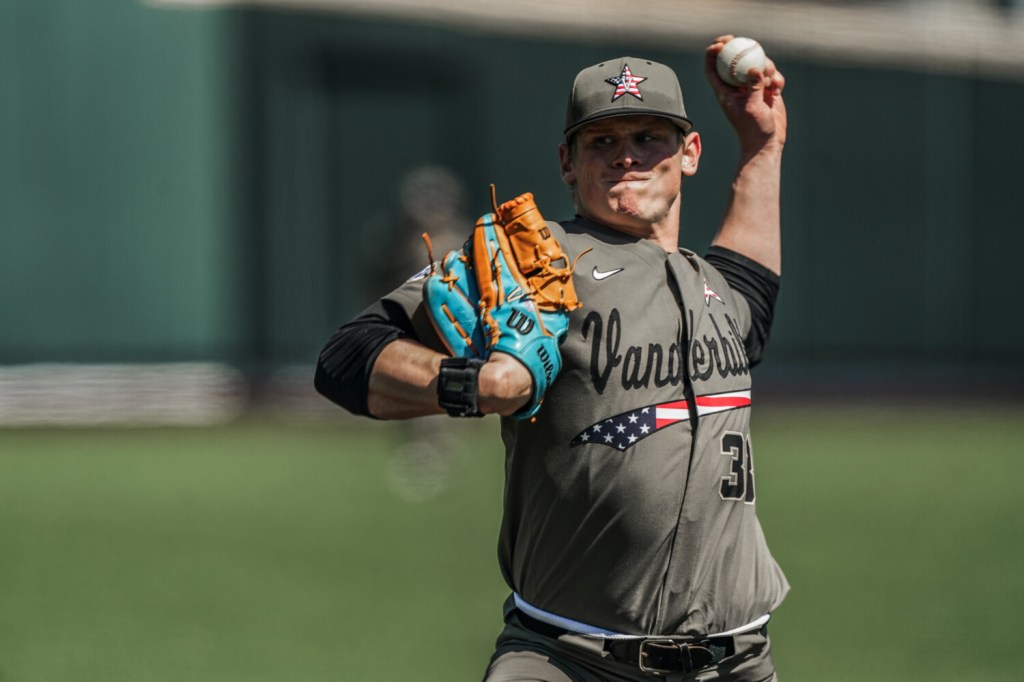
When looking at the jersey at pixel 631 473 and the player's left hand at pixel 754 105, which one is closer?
the jersey at pixel 631 473

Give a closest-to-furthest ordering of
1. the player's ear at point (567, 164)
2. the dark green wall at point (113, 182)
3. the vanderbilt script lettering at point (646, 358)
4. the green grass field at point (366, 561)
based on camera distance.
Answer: the vanderbilt script lettering at point (646, 358), the player's ear at point (567, 164), the green grass field at point (366, 561), the dark green wall at point (113, 182)

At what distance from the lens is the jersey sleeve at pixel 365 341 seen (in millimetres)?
3518

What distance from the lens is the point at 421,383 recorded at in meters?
3.35

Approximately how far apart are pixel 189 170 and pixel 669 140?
53.1 feet

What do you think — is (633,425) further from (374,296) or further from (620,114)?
(374,296)

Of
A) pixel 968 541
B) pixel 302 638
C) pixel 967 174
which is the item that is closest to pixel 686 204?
pixel 967 174

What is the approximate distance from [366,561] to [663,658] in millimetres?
6079

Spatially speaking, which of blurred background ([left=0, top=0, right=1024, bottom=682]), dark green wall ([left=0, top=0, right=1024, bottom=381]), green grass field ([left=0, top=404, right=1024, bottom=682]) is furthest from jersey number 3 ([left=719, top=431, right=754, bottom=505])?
dark green wall ([left=0, top=0, right=1024, bottom=381])

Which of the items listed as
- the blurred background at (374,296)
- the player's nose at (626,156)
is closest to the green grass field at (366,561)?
the blurred background at (374,296)

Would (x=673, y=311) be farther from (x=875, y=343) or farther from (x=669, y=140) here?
(x=875, y=343)

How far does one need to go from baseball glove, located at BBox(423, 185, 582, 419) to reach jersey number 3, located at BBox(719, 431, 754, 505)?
0.53 m

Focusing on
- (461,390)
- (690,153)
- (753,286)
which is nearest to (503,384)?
(461,390)

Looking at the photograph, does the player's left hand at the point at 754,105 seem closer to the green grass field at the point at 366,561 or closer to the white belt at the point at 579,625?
the white belt at the point at 579,625

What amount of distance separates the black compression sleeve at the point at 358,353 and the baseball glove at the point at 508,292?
5.7 inches
